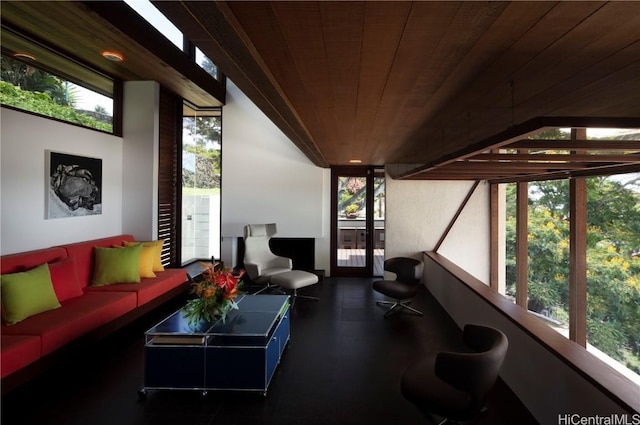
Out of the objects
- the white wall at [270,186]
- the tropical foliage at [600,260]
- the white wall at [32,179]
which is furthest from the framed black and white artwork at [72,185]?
the tropical foliage at [600,260]

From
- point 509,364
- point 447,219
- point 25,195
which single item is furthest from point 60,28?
point 447,219

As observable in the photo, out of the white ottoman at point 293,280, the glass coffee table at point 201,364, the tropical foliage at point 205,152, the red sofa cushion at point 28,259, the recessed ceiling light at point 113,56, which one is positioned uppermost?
the recessed ceiling light at point 113,56

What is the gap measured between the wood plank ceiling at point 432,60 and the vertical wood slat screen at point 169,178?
2.22m

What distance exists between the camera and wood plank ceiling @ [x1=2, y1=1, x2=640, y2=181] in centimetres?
113

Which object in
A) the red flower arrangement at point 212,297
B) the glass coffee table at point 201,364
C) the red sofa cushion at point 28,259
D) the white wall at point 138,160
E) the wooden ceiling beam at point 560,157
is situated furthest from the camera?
the white wall at point 138,160

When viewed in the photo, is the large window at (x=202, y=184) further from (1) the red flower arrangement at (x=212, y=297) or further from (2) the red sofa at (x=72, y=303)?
(1) the red flower arrangement at (x=212, y=297)

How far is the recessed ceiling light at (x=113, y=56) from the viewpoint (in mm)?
3585

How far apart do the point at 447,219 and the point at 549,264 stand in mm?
1669

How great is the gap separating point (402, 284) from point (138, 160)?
418 centimetres

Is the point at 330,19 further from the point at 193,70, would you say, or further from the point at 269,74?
the point at 193,70

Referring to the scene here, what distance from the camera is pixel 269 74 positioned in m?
1.67

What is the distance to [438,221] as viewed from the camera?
19.2 feet

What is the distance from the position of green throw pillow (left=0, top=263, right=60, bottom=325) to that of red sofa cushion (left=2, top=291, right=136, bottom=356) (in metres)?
0.07

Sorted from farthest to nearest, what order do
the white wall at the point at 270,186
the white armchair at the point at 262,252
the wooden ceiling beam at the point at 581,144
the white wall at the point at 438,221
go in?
the white wall at the point at 270,186
the white wall at the point at 438,221
the white armchair at the point at 262,252
the wooden ceiling beam at the point at 581,144
